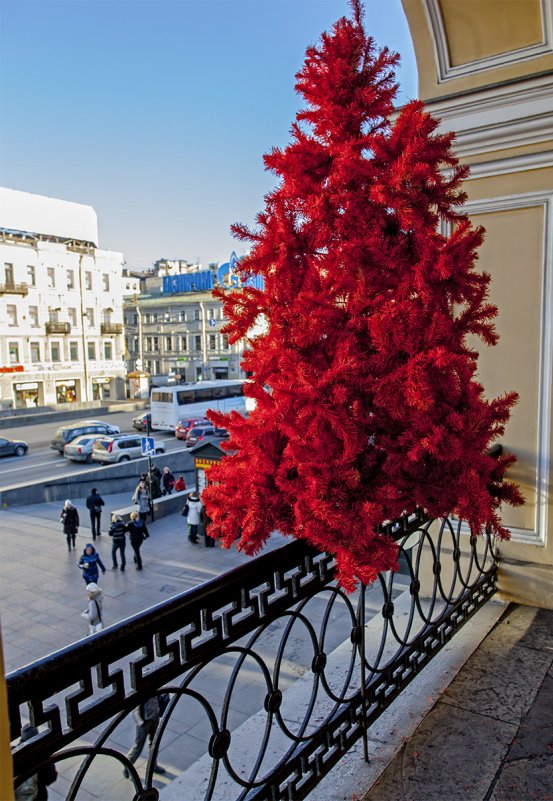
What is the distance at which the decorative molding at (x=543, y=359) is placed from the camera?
347 cm

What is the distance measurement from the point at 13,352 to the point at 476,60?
1264 inches

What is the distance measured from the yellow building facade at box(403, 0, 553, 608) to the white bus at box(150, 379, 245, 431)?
26.2 metres

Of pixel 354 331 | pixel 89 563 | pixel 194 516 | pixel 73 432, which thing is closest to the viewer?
pixel 354 331

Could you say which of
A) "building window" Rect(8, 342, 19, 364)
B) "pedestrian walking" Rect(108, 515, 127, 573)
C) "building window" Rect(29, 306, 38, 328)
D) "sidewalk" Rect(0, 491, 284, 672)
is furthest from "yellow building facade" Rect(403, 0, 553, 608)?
"building window" Rect(29, 306, 38, 328)

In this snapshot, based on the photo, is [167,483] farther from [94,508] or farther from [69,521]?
[69,521]

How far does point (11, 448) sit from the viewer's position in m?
25.1

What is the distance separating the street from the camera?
21.5 metres

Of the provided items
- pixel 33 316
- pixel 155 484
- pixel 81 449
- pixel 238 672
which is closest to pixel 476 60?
pixel 238 672

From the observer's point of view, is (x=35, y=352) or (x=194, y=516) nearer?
(x=194, y=516)

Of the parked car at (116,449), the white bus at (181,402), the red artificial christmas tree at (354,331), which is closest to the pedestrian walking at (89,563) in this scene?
the red artificial christmas tree at (354,331)

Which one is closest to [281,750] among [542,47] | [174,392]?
[542,47]

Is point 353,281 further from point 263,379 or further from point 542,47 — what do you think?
point 542,47

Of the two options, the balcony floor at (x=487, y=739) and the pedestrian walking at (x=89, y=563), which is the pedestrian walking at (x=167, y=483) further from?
the balcony floor at (x=487, y=739)

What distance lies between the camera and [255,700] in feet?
20.9
